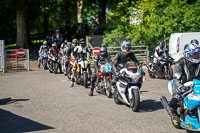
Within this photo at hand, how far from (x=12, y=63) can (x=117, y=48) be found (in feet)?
23.8

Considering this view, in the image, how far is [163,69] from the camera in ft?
59.0

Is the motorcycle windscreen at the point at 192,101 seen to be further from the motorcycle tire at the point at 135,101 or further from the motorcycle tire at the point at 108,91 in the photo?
the motorcycle tire at the point at 108,91

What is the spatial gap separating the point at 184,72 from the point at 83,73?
8.06 meters

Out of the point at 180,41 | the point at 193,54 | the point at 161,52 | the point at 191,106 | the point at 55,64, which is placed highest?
the point at 180,41

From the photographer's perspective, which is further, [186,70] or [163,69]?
[163,69]

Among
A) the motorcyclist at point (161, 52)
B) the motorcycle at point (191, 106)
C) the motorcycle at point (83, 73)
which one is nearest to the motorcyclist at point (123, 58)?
the motorcycle at point (191, 106)

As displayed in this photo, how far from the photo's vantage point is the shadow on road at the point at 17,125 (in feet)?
26.5

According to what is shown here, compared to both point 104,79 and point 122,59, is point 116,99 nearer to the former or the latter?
point 122,59

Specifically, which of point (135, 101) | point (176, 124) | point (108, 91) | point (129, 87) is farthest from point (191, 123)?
point (108, 91)

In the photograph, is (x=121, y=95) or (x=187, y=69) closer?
(x=187, y=69)

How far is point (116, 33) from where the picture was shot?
28750 mm

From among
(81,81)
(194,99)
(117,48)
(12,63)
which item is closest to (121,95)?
(194,99)

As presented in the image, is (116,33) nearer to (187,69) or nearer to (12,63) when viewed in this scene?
(12,63)

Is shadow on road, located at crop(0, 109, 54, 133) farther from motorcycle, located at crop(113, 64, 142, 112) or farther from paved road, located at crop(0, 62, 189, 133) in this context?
motorcycle, located at crop(113, 64, 142, 112)
